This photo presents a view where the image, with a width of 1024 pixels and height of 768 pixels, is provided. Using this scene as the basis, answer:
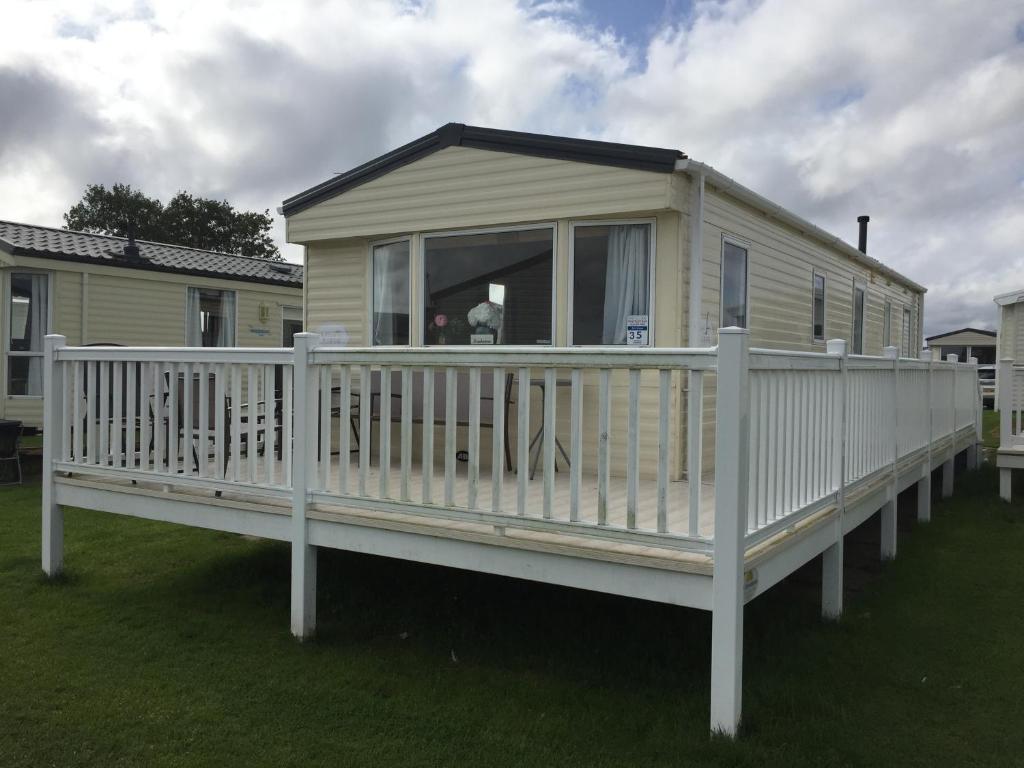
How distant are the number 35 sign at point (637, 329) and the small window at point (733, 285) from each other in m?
0.81

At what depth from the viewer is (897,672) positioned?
3.51 meters

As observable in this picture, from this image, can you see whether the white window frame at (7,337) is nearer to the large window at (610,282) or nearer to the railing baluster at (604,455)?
the large window at (610,282)

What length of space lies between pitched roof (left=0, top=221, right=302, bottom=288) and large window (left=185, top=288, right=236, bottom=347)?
1.27 ft

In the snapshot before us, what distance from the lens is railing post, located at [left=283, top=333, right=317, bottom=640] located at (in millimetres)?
3898

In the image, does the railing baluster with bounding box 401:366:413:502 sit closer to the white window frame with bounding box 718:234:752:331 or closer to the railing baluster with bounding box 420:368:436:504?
the railing baluster with bounding box 420:368:436:504

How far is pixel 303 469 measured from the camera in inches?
154

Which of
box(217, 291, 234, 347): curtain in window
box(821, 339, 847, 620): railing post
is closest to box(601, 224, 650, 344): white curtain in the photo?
box(821, 339, 847, 620): railing post

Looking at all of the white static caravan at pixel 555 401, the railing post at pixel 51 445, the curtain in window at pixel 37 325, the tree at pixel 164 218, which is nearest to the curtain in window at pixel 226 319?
the curtain in window at pixel 37 325

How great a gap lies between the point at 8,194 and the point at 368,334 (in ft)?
101

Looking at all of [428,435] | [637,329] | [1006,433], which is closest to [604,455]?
[428,435]

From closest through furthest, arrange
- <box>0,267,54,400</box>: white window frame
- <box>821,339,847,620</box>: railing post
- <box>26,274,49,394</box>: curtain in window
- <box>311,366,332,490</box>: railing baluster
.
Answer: <box>311,366,332,490</box>: railing baluster, <box>821,339,847,620</box>: railing post, <box>0,267,54,400</box>: white window frame, <box>26,274,49,394</box>: curtain in window

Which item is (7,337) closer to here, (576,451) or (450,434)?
(450,434)

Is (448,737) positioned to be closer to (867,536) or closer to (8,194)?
(867,536)

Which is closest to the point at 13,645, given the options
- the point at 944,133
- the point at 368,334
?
the point at 368,334
